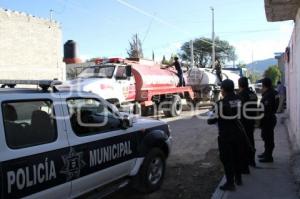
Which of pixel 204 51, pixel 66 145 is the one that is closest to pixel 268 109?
pixel 66 145

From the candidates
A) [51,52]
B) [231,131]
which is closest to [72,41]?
[51,52]

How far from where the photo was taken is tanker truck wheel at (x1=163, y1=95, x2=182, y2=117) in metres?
20.9

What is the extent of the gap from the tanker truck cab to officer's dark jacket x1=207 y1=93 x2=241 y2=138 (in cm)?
891

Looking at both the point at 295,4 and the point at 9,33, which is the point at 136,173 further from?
the point at 9,33

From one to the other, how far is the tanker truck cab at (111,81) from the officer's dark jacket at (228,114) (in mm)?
8910

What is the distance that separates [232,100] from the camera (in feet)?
22.1

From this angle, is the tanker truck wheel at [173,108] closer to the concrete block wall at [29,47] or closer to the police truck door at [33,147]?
the concrete block wall at [29,47]

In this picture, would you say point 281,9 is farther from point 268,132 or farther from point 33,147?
point 33,147

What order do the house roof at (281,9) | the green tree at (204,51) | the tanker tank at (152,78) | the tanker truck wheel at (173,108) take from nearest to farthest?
the house roof at (281,9) → the tanker tank at (152,78) → the tanker truck wheel at (173,108) → the green tree at (204,51)

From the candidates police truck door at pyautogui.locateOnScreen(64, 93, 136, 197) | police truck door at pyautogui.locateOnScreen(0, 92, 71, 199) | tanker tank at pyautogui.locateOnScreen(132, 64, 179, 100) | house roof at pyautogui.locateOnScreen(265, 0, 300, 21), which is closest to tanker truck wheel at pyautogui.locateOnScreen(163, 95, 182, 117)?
tanker tank at pyautogui.locateOnScreen(132, 64, 179, 100)

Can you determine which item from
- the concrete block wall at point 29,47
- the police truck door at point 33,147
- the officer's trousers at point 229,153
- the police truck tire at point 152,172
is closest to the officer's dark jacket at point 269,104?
the officer's trousers at point 229,153

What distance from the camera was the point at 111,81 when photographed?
1634cm

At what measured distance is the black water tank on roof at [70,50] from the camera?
1261 inches

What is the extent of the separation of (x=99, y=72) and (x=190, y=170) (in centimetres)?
885
